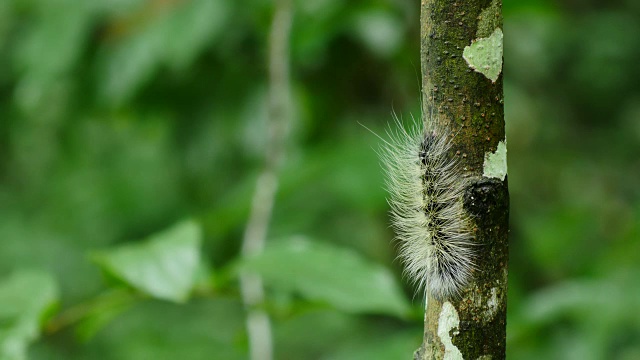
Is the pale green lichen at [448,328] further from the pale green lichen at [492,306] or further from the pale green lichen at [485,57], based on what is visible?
the pale green lichen at [485,57]

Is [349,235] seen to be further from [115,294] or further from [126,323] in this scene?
[115,294]

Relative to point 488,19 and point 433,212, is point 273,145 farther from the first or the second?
point 488,19

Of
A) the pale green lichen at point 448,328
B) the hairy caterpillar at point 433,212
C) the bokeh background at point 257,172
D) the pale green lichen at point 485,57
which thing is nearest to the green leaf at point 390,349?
the bokeh background at point 257,172

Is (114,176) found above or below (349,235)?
above


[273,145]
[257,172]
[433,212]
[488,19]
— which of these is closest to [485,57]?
[488,19]

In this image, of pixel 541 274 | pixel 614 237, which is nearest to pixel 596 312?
pixel 541 274

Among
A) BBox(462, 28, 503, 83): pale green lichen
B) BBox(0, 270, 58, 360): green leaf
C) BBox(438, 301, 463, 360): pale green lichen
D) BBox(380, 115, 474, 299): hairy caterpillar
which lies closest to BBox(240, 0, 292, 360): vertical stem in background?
BBox(0, 270, 58, 360): green leaf

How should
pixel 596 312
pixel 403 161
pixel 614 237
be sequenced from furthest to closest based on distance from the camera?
pixel 614 237, pixel 596 312, pixel 403 161
